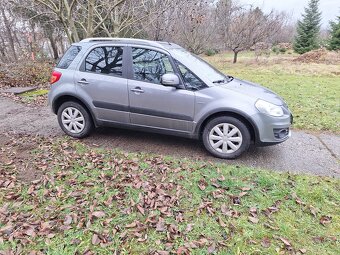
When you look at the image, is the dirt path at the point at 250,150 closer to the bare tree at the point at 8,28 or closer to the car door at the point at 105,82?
the car door at the point at 105,82

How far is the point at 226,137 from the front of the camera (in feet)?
13.3

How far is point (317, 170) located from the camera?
3.85 m

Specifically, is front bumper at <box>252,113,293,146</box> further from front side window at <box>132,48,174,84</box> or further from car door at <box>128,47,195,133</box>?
front side window at <box>132,48,174,84</box>

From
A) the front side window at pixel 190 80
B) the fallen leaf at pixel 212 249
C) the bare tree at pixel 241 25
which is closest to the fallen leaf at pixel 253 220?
the fallen leaf at pixel 212 249

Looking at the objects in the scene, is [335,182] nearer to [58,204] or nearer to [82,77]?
[58,204]

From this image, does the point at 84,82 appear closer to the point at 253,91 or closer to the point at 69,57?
the point at 69,57

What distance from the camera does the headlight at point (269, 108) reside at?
153 inches

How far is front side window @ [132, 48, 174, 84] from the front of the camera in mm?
4180

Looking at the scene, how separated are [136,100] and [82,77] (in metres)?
1.05

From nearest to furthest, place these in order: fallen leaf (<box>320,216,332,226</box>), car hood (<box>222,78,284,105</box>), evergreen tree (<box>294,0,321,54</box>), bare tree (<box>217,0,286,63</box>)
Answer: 1. fallen leaf (<box>320,216,332,226</box>)
2. car hood (<box>222,78,284,105</box>)
3. bare tree (<box>217,0,286,63</box>)
4. evergreen tree (<box>294,0,321,54</box>)

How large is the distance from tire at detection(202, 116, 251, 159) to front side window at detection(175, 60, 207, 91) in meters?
0.56

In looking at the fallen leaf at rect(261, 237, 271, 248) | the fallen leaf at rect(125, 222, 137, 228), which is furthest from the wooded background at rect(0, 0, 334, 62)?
the fallen leaf at rect(261, 237, 271, 248)

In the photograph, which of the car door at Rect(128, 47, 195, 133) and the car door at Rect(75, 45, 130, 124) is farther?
the car door at Rect(75, 45, 130, 124)

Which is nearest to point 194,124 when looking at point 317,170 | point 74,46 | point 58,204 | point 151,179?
point 151,179
